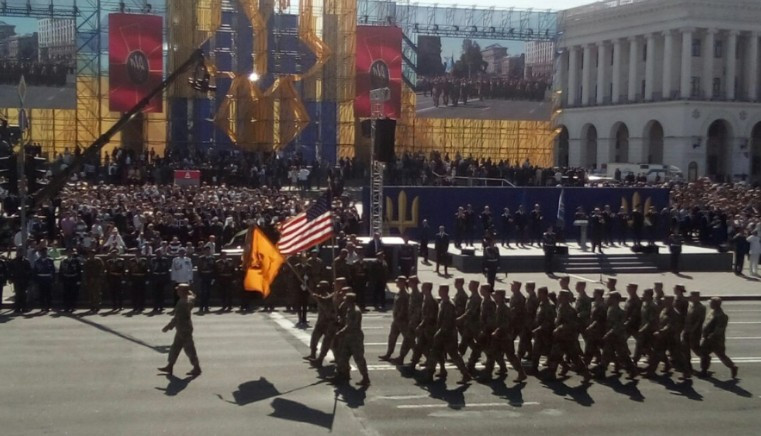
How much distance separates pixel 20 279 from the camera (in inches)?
894

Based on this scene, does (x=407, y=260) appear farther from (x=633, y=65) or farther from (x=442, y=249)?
(x=633, y=65)

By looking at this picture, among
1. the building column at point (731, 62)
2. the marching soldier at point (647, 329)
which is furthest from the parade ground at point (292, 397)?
the building column at point (731, 62)

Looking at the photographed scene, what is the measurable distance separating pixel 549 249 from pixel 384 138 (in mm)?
8158

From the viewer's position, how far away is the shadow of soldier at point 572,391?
589 inches

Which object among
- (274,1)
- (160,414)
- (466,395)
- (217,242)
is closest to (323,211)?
(466,395)

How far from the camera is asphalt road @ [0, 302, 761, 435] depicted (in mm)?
13148

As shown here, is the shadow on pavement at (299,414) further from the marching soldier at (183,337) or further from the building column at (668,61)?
the building column at (668,61)

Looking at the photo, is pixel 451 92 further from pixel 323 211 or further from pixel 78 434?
pixel 78 434

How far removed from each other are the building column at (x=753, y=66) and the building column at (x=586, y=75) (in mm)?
12938

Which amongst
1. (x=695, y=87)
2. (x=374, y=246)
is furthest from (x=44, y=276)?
(x=695, y=87)

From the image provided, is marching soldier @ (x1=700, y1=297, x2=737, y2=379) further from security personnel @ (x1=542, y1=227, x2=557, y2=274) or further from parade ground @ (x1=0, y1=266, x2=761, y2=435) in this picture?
security personnel @ (x1=542, y1=227, x2=557, y2=274)

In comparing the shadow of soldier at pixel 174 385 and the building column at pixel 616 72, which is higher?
the building column at pixel 616 72

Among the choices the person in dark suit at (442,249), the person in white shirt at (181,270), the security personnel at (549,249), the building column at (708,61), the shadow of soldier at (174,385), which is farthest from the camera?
the building column at (708,61)


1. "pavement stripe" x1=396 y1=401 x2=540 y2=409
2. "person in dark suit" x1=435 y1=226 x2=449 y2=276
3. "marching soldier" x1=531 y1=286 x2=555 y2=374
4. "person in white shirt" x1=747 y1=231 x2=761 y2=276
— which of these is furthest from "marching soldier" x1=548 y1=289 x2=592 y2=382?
"person in white shirt" x1=747 y1=231 x2=761 y2=276
